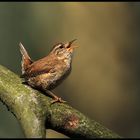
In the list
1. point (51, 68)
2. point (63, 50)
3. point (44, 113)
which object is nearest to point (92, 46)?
point (63, 50)

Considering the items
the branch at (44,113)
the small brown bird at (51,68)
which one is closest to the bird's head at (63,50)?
the small brown bird at (51,68)

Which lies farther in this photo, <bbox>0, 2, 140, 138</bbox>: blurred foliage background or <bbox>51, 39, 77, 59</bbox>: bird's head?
<bbox>0, 2, 140, 138</bbox>: blurred foliage background

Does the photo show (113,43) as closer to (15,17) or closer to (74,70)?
(74,70)

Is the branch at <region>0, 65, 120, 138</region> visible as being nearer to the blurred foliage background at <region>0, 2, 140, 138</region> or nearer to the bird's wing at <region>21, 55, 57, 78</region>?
the bird's wing at <region>21, 55, 57, 78</region>

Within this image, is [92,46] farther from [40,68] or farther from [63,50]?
[40,68]

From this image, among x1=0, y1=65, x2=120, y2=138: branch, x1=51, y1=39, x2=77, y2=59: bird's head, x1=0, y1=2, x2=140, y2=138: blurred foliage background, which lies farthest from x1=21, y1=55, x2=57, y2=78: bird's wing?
x1=0, y1=2, x2=140, y2=138: blurred foliage background

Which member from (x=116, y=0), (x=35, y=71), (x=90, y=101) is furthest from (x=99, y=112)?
(x=35, y=71)
